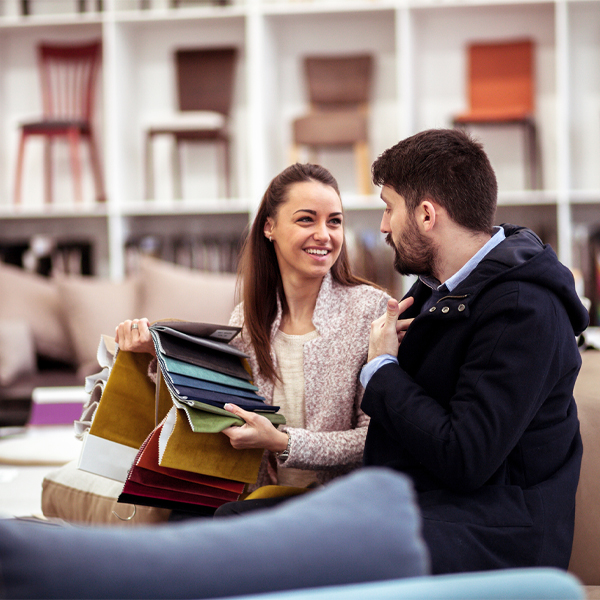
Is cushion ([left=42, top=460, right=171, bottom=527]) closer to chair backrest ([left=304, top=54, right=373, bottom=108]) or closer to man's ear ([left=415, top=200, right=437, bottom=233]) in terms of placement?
man's ear ([left=415, top=200, right=437, bottom=233])

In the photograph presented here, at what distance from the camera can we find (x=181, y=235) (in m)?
4.66

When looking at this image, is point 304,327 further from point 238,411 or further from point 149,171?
point 149,171

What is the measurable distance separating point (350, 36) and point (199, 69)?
91 cm

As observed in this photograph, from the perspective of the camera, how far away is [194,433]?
4.74 feet

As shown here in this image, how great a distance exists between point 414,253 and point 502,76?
3.27 metres

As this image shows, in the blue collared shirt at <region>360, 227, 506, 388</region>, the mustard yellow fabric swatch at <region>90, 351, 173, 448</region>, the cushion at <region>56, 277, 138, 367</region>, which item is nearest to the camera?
the blue collared shirt at <region>360, 227, 506, 388</region>

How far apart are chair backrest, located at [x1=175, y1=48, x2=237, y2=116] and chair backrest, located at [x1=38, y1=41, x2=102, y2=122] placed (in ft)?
1.70

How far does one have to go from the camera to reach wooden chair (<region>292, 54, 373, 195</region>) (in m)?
4.28

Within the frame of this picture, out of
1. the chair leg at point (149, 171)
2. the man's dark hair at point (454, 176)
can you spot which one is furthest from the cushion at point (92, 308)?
the man's dark hair at point (454, 176)

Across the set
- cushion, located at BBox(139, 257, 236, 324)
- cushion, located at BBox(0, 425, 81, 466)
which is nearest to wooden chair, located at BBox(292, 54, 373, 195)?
cushion, located at BBox(139, 257, 236, 324)

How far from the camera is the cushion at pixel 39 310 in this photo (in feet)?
13.1

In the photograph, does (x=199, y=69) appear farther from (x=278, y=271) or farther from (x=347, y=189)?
(x=278, y=271)

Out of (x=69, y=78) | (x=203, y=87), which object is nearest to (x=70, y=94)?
(x=69, y=78)

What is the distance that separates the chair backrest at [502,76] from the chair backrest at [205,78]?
4.62 ft
